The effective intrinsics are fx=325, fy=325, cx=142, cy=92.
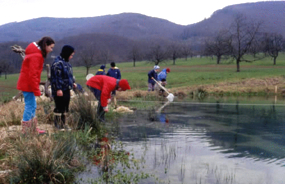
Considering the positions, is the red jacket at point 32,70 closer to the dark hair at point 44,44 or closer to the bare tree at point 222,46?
the dark hair at point 44,44

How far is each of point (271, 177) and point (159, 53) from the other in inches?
3202

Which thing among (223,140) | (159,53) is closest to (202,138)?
(223,140)

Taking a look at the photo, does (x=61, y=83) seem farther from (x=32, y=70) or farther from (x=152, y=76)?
(x=152, y=76)

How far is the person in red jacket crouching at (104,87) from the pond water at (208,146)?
0.81m

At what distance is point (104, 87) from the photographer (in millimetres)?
7984

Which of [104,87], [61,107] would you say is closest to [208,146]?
[104,87]

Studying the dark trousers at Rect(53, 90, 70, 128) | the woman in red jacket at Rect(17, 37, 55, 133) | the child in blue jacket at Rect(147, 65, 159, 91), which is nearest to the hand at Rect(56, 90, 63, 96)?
the dark trousers at Rect(53, 90, 70, 128)

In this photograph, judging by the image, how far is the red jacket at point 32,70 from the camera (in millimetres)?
5781

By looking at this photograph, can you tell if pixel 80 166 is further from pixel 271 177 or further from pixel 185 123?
pixel 185 123

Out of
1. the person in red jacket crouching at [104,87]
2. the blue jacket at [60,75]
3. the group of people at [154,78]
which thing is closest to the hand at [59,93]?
the blue jacket at [60,75]

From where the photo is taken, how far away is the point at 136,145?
6.96m

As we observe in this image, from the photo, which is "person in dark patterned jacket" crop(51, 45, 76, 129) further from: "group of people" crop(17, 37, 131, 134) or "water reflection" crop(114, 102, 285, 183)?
"water reflection" crop(114, 102, 285, 183)

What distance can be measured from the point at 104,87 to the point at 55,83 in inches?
53.6

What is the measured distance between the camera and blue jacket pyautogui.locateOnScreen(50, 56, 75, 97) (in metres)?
6.99
